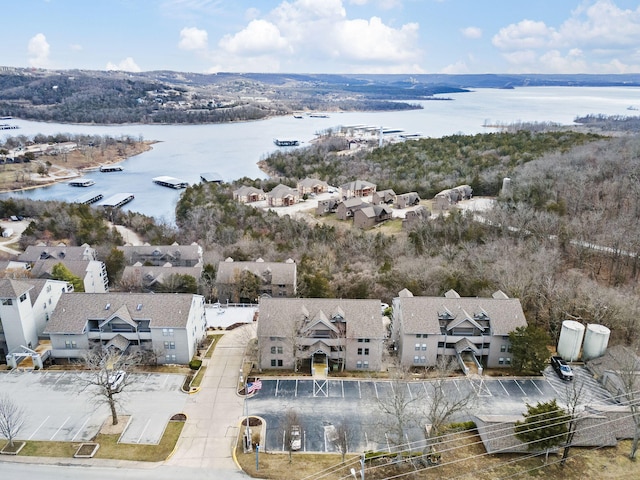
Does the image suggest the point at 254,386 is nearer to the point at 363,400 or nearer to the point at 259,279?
the point at 363,400

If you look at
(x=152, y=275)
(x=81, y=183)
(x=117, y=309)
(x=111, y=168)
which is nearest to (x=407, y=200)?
(x=152, y=275)

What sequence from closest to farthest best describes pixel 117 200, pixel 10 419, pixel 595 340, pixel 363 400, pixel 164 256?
pixel 10 419
pixel 363 400
pixel 595 340
pixel 164 256
pixel 117 200

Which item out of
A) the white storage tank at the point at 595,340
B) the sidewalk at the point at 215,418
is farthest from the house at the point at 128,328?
the white storage tank at the point at 595,340

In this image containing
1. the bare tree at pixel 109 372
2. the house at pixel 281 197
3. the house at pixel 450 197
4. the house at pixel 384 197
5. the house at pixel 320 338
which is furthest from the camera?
the house at pixel 281 197

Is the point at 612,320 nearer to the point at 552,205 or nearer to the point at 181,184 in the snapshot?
the point at 552,205

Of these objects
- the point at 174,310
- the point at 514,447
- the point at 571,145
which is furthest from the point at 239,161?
the point at 514,447

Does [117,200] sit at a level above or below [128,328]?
below

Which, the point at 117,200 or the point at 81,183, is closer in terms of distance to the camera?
the point at 117,200

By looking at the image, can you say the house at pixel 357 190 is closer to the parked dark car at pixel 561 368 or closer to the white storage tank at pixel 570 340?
the white storage tank at pixel 570 340
